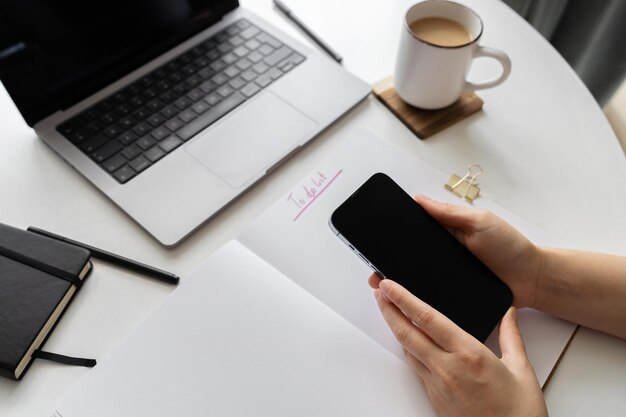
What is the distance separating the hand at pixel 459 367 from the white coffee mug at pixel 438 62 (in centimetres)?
30

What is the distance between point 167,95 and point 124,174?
0.14 meters

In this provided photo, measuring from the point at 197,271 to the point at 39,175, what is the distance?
10.1 inches

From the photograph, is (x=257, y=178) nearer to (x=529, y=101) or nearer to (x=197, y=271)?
(x=197, y=271)

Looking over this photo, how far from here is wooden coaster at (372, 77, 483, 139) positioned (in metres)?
0.69

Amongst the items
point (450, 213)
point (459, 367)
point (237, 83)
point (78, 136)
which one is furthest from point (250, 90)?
point (459, 367)

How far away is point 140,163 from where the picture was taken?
613mm

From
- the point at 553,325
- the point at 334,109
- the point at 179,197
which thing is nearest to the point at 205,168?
the point at 179,197

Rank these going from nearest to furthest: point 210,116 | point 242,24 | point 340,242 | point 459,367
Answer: point 459,367 → point 340,242 → point 210,116 → point 242,24

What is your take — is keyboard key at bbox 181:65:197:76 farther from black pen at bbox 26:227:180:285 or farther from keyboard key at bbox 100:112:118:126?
black pen at bbox 26:227:180:285

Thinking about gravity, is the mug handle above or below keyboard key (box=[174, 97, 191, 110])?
above

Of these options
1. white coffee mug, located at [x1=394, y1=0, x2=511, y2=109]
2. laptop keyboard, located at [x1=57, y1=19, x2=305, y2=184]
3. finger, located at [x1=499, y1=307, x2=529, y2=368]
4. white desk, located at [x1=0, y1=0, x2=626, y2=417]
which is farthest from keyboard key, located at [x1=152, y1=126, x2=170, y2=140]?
finger, located at [x1=499, y1=307, x2=529, y2=368]

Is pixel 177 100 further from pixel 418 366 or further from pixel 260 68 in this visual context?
pixel 418 366

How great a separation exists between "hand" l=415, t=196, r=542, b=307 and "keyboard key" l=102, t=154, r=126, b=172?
376 millimetres

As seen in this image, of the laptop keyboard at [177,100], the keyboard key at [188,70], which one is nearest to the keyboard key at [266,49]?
the laptop keyboard at [177,100]
